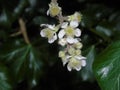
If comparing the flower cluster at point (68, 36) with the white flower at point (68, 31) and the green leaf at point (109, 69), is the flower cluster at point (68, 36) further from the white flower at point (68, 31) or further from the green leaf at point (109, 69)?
the green leaf at point (109, 69)

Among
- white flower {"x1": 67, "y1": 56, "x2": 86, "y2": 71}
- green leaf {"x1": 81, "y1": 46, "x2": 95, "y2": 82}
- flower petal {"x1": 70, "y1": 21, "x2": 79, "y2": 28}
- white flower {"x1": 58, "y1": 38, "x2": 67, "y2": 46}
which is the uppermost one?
flower petal {"x1": 70, "y1": 21, "x2": 79, "y2": 28}

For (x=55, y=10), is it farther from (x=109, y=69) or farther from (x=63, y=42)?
(x=109, y=69)

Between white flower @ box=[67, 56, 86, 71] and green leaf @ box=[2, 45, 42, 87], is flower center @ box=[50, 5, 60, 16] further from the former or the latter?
green leaf @ box=[2, 45, 42, 87]

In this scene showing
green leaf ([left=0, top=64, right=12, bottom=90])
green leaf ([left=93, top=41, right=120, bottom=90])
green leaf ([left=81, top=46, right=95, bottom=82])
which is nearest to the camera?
green leaf ([left=93, top=41, right=120, bottom=90])

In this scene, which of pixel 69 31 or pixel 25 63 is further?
pixel 25 63

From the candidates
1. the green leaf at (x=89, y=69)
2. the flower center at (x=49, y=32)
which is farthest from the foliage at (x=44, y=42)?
the flower center at (x=49, y=32)

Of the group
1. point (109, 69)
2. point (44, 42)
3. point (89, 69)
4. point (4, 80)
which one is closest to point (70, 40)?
point (109, 69)

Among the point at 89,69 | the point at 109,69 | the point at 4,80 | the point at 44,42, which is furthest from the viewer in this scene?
the point at 44,42

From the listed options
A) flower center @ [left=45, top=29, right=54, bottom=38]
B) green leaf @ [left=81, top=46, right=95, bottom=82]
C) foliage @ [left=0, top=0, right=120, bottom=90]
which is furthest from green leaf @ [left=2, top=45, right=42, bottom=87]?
flower center @ [left=45, top=29, right=54, bottom=38]
